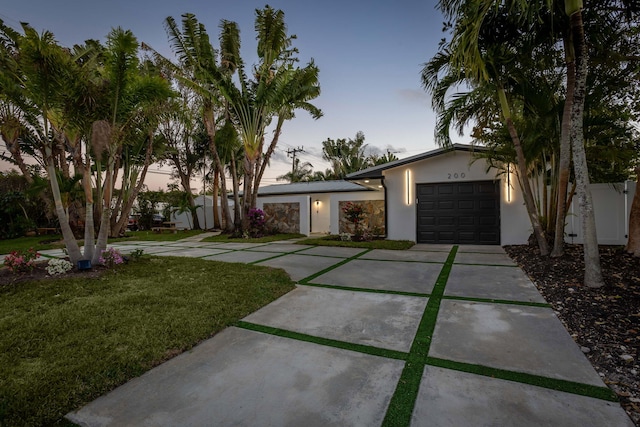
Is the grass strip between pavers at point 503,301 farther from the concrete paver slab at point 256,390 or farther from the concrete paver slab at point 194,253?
the concrete paver slab at point 194,253

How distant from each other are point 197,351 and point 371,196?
42.5ft

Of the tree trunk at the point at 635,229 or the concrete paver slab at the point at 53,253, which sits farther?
the concrete paver slab at the point at 53,253

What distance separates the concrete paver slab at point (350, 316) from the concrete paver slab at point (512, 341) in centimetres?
34

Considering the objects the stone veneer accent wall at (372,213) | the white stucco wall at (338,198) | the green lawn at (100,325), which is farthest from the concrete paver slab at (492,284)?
the white stucco wall at (338,198)

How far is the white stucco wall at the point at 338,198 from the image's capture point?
14742 millimetres

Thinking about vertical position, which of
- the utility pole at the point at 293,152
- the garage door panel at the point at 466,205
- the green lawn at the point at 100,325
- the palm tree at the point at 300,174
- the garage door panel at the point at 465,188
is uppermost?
the utility pole at the point at 293,152

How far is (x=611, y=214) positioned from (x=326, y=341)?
32.3 feet

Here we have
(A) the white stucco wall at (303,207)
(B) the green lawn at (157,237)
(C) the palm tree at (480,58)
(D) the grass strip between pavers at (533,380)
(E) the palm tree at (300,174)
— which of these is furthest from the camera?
(E) the palm tree at (300,174)

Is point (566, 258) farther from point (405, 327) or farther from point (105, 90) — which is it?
point (105, 90)

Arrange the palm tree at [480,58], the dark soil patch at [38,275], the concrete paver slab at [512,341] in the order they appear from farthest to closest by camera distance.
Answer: the dark soil patch at [38,275], the palm tree at [480,58], the concrete paver slab at [512,341]

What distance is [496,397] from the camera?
186cm

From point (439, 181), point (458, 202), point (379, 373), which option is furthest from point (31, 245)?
point (458, 202)

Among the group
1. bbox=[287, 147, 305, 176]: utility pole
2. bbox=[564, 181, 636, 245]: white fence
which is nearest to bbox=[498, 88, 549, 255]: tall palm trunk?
bbox=[564, 181, 636, 245]: white fence

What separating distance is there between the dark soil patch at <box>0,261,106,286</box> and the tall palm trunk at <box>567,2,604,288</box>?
7973mm
